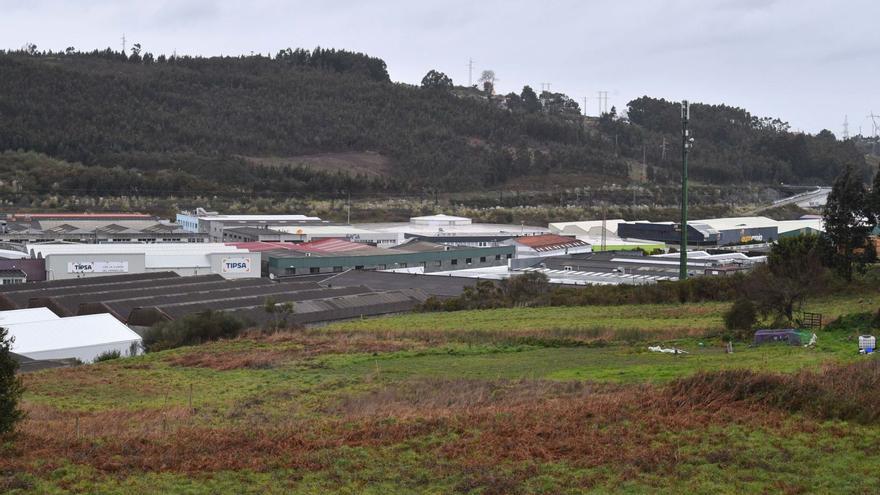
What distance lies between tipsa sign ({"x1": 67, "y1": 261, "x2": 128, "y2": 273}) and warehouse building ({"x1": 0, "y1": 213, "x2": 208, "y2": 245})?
11.4 metres

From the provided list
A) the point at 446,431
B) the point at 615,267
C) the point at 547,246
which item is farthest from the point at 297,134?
the point at 446,431

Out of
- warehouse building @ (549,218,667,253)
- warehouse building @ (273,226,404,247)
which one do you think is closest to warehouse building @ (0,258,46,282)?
warehouse building @ (273,226,404,247)

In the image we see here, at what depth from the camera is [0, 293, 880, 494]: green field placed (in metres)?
8.27

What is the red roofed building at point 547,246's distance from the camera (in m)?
44.3

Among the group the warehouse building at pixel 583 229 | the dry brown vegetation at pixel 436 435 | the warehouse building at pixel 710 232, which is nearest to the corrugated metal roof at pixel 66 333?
the dry brown vegetation at pixel 436 435

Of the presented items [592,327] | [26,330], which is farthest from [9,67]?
[592,327]

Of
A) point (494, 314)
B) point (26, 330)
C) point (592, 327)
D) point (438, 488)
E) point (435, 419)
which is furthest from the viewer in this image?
point (494, 314)

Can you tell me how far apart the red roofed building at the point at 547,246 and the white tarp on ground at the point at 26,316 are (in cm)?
2319

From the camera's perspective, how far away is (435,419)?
33.3 ft

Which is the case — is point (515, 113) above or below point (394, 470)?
above

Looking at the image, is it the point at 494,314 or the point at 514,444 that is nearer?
the point at 514,444

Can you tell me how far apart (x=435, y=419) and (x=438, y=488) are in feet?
6.68

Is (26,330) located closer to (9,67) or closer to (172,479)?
(172,479)

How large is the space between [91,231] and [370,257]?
15398 mm
